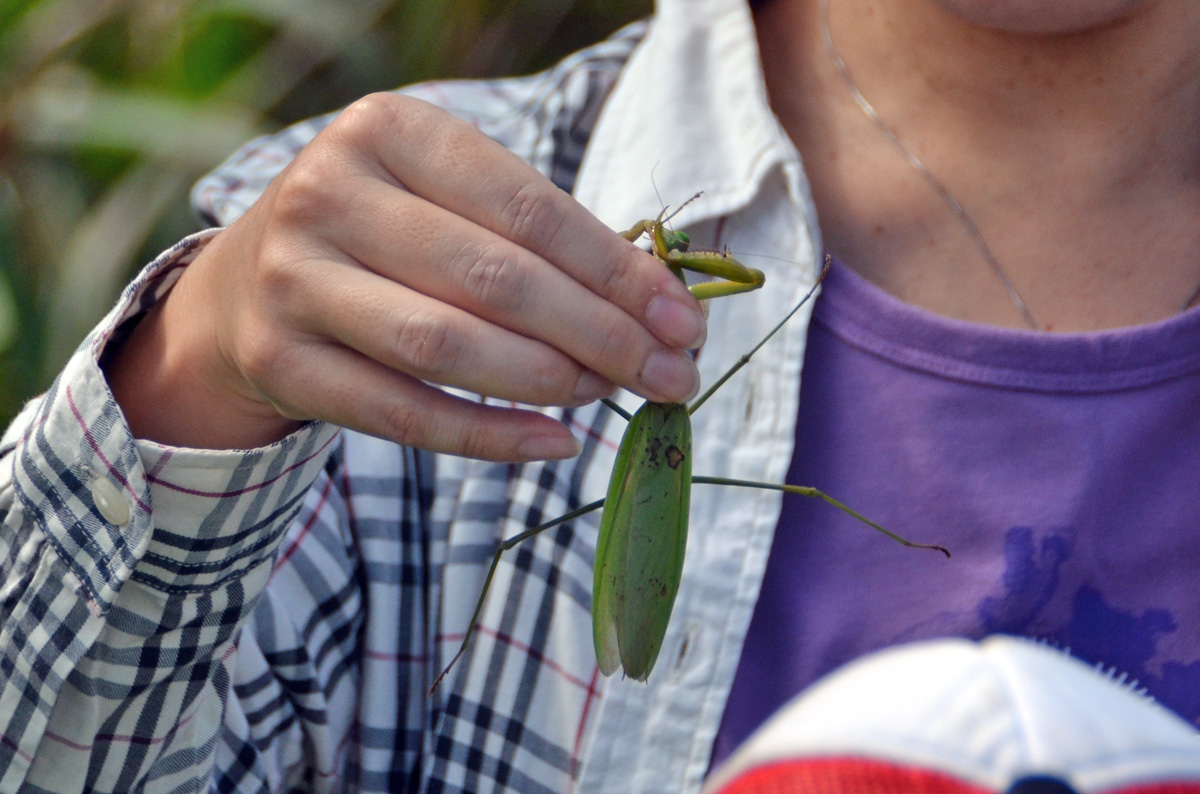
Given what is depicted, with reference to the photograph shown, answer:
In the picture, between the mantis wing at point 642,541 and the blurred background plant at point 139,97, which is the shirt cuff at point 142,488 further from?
the blurred background plant at point 139,97

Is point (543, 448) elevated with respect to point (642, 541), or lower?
elevated

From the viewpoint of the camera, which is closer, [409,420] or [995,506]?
[409,420]

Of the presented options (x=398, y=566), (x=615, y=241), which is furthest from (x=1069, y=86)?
(x=398, y=566)

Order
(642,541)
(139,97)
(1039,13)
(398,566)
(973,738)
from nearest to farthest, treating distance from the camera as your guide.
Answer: (973,738) < (642,541) < (1039,13) < (398,566) < (139,97)

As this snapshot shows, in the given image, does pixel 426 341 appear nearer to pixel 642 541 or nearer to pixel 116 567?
pixel 642 541

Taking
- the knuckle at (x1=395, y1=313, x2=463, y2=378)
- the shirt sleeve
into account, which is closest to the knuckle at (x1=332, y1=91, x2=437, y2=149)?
the knuckle at (x1=395, y1=313, x2=463, y2=378)

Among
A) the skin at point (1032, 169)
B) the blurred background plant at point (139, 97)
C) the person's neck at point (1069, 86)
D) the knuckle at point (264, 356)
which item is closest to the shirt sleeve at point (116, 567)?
the knuckle at point (264, 356)

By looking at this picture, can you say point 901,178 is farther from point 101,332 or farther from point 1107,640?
point 101,332

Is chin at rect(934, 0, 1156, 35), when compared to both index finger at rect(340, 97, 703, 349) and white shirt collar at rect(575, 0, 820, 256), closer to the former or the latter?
white shirt collar at rect(575, 0, 820, 256)
